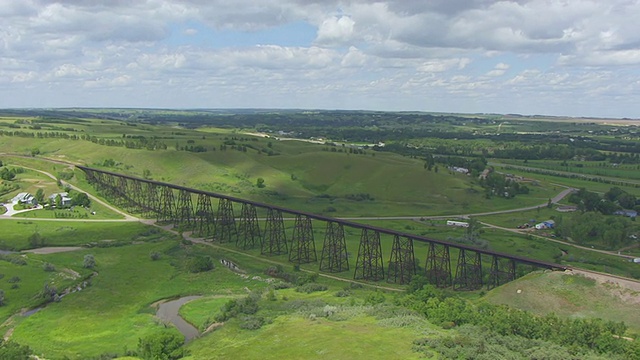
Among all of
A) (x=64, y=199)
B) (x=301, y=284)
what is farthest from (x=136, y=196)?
(x=301, y=284)

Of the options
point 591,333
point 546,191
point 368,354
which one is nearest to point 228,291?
point 368,354

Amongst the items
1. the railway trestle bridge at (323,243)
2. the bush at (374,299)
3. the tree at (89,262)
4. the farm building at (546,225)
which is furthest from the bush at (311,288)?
the farm building at (546,225)

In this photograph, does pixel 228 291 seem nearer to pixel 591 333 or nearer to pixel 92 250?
pixel 92 250

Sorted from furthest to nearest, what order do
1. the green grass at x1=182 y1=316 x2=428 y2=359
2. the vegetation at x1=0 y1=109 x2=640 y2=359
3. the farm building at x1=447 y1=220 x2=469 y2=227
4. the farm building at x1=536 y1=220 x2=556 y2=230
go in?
the farm building at x1=447 y1=220 x2=469 y2=227 → the farm building at x1=536 y1=220 x2=556 y2=230 → the vegetation at x1=0 y1=109 x2=640 y2=359 → the green grass at x1=182 y1=316 x2=428 y2=359

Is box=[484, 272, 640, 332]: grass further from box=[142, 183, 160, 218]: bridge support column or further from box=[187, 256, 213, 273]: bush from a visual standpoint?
box=[142, 183, 160, 218]: bridge support column

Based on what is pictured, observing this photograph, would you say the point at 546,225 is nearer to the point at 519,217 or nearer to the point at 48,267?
the point at 519,217

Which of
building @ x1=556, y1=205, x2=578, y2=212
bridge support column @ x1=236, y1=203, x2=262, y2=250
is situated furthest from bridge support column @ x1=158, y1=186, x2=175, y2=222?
building @ x1=556, y1=205, x2=578, y2=212
